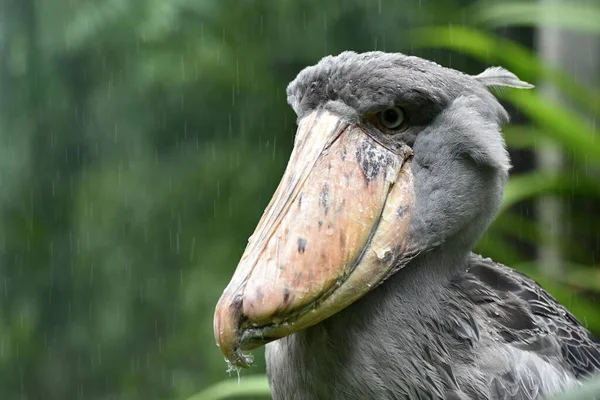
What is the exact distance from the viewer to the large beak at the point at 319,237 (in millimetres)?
1466

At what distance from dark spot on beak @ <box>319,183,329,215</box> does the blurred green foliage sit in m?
2.05

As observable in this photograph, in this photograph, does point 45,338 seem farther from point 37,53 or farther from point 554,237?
point 554,237

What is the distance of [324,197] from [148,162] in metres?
2.29

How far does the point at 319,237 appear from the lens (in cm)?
154

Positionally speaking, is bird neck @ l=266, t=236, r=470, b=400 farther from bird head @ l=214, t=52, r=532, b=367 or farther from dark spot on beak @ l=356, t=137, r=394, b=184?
dark spot on beak @ l=356, t=137, r=394, b=184

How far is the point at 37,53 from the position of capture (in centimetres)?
356

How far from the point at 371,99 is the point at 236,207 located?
220cm

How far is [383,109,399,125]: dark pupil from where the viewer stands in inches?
66.4

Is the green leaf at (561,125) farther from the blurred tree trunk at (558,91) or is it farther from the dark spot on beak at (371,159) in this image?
the dark spot on beak at (371,159)

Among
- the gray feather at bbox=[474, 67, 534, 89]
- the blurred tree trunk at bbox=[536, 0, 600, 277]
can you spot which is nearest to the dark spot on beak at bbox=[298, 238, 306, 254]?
the gray feather at bbox=[474, 67, 534, 89]

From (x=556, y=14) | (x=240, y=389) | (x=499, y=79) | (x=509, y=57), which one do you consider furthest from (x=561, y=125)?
(x=240, y=389)

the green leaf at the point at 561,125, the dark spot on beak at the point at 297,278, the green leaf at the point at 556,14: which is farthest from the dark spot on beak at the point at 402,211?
the green leaf at the point at 556,14

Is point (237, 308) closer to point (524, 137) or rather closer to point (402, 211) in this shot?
point (402, 211)

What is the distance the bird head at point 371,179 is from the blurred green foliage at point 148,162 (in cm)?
188
